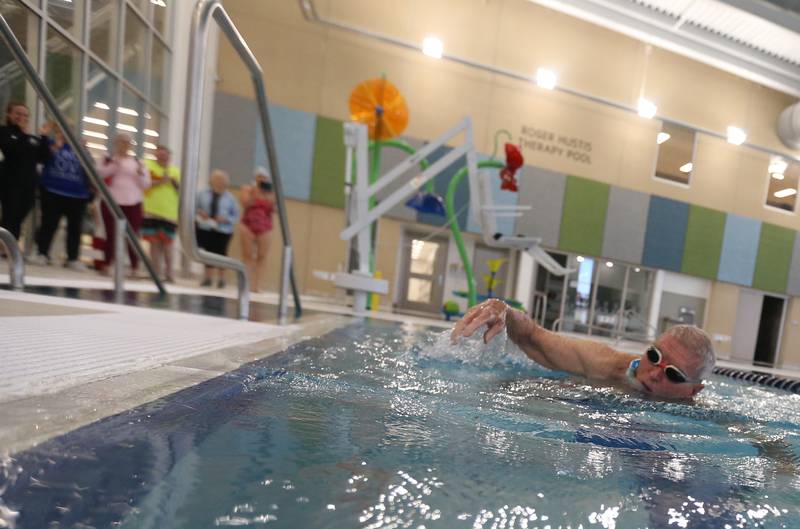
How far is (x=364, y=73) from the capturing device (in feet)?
25.7

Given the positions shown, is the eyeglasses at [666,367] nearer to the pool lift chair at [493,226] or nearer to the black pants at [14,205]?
the pool lift chair at [493,226]

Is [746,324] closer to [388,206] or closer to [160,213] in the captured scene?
[388,206]

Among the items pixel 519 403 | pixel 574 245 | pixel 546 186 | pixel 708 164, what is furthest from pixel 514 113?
pixel 519 403

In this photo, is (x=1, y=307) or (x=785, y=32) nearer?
(x=1, y=307)

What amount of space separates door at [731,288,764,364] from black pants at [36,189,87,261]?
483 inches

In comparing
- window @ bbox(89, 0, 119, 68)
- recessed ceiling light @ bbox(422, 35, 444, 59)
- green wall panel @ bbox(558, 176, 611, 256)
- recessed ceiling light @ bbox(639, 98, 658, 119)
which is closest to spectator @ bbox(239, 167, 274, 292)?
window @ bbox(89, 0, 119, 68)

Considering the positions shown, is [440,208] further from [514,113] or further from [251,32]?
[251,32]

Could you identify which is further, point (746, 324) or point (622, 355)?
point (746, 324)

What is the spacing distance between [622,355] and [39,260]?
14.5 ft

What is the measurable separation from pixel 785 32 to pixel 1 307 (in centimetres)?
1053

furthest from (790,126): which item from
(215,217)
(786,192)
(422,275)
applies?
(215,217)

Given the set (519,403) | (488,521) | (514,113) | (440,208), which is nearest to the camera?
(488,521)

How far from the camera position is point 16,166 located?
331 cm

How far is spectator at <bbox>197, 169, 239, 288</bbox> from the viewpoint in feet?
14.1
